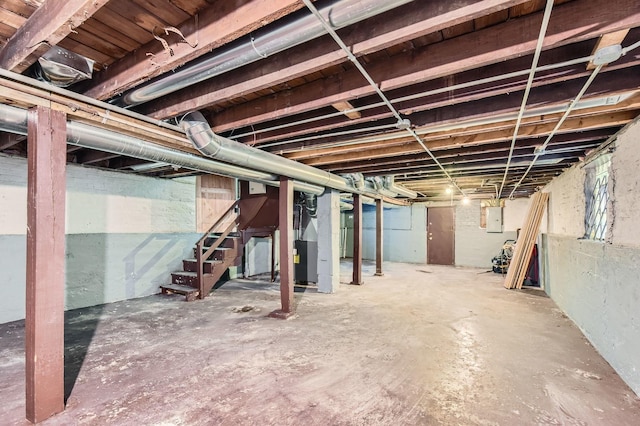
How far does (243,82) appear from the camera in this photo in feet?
6.24

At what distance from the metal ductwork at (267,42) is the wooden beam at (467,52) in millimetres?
591

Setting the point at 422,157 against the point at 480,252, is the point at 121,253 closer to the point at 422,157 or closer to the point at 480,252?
the point at 422,157

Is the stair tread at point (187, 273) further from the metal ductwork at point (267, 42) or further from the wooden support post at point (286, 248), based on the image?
the metal ductwork at point (267, 42)

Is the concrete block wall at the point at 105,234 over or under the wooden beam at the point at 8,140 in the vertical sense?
under

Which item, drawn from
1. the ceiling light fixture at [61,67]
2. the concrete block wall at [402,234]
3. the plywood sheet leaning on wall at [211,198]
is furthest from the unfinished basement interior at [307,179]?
the concrete block wall at [402,234]

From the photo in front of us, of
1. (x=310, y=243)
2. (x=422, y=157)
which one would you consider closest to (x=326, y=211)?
(x=310, y=243)

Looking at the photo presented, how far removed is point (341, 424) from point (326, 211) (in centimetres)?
386

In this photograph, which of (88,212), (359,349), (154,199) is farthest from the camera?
(154,199)

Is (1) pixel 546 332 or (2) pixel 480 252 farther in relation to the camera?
(2) pixel 480 252

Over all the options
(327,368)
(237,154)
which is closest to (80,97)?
(237,154)

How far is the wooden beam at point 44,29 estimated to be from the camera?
1.23 m

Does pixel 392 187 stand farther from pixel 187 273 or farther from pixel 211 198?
pixel 187 273

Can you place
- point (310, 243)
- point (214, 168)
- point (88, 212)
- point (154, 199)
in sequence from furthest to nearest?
point (310, 243)
point (154, 199)
point (88, 212)
point (214, 168)

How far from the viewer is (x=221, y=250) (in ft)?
17.3
